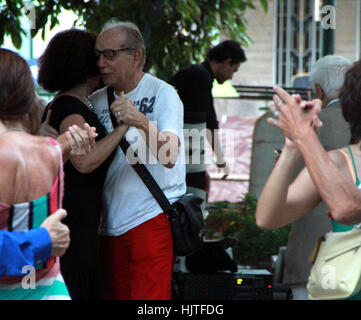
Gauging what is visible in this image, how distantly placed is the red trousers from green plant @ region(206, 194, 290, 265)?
2.15 metres

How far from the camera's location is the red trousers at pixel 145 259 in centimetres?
329

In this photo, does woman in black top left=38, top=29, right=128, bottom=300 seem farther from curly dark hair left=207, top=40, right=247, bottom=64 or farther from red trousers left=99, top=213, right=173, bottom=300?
curly dark hair left=207, top=40, right=247, bottom=64

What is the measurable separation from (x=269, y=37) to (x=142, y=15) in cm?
1360

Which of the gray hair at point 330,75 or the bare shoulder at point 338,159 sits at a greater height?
the bare shoulder at point 338,159

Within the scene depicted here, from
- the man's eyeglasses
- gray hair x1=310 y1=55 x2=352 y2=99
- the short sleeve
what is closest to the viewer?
the short sleeve

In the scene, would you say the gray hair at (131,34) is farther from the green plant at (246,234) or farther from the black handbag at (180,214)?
the green plant at (246,234)

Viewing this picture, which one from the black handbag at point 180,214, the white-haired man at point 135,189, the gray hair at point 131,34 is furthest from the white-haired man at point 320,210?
the gray hair at point 131,34

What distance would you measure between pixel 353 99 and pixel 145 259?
145 centimetres

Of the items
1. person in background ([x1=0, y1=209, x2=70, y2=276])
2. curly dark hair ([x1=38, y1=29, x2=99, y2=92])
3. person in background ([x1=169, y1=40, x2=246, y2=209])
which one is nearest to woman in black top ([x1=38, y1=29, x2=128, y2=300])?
curly dark hair ([x1=38, y1=29, x2=99, y2=92])

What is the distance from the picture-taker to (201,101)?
16.7 ft

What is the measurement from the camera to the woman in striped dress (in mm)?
2121

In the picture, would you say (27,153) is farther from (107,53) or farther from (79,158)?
(107,53)

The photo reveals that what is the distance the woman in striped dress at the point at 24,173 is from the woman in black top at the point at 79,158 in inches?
33.0
